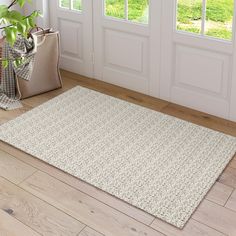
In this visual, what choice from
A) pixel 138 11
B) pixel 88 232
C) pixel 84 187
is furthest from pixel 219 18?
pixel 88 232

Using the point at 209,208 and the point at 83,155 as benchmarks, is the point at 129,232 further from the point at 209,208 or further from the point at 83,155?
the point at 83,155

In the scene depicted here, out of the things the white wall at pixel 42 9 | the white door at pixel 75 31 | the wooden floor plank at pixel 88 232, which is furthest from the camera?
the white wall at pixel 42 9

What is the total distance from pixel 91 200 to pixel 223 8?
142 centimetres

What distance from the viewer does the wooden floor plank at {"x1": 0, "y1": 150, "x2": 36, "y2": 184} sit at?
94.4 inches

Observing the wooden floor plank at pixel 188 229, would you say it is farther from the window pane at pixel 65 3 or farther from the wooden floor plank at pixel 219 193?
the window pane at pixel 65 3

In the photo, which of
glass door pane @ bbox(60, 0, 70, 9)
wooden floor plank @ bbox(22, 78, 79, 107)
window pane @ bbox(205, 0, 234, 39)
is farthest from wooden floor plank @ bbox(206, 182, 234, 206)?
glass door pane @ bbox(60, 0, 70, 9)

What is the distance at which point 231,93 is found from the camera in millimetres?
2879

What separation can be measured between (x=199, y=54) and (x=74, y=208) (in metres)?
1.36

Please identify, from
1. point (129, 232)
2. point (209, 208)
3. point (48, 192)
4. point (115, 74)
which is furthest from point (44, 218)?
point (115, 74)

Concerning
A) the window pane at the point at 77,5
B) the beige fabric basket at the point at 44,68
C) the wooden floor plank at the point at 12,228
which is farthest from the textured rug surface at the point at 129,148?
the window pane at the point at 77,5

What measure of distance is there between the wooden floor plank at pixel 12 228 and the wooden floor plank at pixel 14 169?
0.30 metres

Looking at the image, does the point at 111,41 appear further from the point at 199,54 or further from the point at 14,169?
the point at 14,169

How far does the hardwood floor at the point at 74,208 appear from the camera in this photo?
2.03m

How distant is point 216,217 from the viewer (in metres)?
2.11
